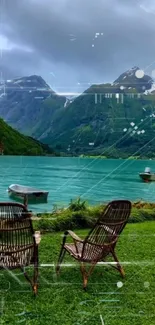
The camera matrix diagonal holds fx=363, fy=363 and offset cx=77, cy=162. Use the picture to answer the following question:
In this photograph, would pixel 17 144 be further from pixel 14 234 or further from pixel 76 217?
pixel 76 217

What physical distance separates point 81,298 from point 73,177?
2.28m

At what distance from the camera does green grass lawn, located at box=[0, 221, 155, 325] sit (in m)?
2.16

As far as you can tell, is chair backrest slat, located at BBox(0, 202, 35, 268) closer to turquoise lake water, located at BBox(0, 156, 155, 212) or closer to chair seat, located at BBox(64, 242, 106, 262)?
chair seat, located at BBox(64, 242, 106, 262)

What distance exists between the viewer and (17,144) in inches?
149

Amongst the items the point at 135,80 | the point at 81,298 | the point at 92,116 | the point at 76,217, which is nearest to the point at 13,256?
the point at 81,298

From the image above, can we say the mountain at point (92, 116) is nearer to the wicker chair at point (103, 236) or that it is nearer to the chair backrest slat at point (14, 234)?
the wicker chair at point (103, 236)

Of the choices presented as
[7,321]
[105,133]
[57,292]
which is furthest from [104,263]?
[105,133]

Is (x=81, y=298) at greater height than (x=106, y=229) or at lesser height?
lesser

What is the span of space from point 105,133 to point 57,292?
176 cm

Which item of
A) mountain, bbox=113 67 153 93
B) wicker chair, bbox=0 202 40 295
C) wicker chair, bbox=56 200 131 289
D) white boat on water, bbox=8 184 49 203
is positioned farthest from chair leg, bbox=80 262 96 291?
white boat on water, bbox=8 184 49 203

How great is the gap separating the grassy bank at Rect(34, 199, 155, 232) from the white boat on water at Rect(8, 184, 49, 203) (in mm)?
279

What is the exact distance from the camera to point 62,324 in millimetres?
2090

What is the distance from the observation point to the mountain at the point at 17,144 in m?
3.71

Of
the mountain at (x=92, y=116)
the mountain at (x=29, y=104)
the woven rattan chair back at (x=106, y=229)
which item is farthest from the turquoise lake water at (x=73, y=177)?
the woven rattan chair back at (x=106, y=229)
